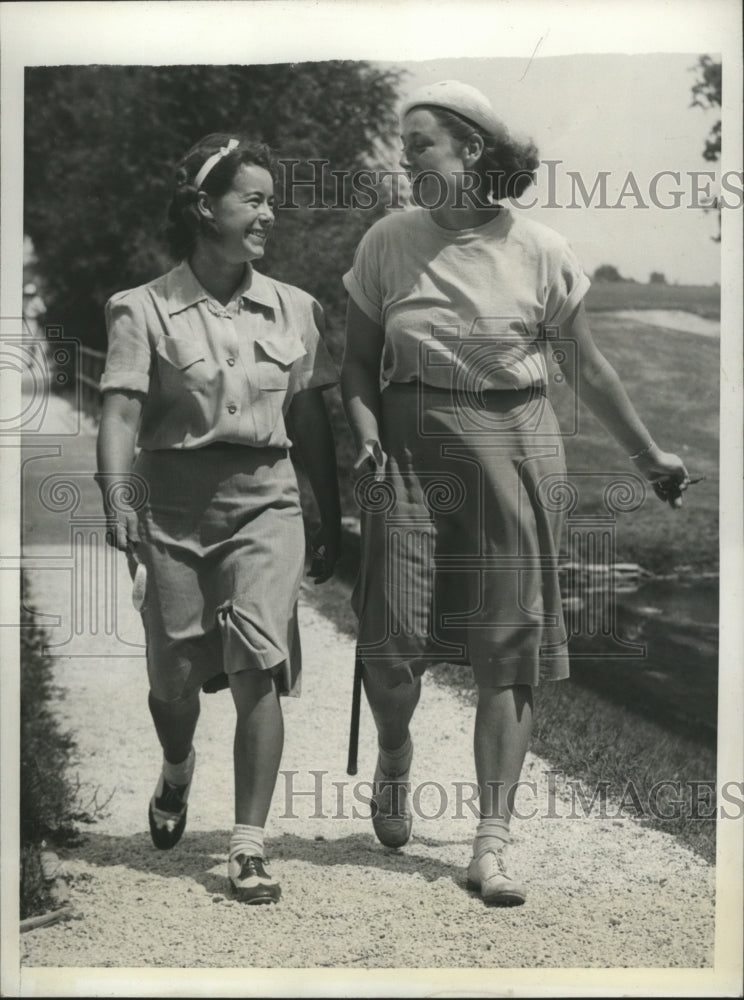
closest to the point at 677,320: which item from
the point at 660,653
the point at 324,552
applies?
the point at 660,653

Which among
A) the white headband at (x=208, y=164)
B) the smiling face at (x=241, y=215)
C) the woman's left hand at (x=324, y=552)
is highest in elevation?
the white headband at (x=208, y=164)

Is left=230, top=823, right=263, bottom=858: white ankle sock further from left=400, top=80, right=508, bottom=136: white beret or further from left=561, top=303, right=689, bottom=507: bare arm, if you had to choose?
left=400, top=80, right=508, bottom=136: white beret

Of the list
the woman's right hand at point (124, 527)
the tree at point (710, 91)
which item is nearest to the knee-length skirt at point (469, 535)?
the woman's right hand at point (124, 527)

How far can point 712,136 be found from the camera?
5.77m

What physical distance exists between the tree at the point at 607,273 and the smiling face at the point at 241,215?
1.20 meters

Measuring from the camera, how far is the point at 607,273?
230 inches

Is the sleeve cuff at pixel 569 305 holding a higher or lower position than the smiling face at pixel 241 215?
lower

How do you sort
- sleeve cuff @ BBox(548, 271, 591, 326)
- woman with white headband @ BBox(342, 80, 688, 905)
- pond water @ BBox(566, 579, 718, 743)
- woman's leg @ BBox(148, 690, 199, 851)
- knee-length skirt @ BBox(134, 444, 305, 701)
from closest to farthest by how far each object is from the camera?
1. knee-length skirt @ BBox(134, 444, 305, 701)
2. woman with white headband @ BBox(342, 80, 688, 905)
3. sleeve cuff @ BBox(548, 271, 591, 326)
4. woman's leg @ BBox(148, 690, 199, 851)
5. pond water @ BBox(566, 579, 718, 743)

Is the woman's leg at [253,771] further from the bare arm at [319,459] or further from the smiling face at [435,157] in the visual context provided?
the smiling face at [435,157]

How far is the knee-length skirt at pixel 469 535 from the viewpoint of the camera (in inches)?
215

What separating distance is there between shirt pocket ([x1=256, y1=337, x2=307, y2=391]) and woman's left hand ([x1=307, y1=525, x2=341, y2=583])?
1.72ft

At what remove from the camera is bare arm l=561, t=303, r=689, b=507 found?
18.4 feet

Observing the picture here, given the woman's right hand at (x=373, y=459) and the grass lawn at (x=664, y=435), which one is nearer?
the woman's right hand at (x=373, y=459)

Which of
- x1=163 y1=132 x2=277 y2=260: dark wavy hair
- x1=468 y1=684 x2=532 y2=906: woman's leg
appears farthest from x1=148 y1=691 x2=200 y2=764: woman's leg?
x1=163 y1=132 x2=277 y2=260: dark wavy hair
